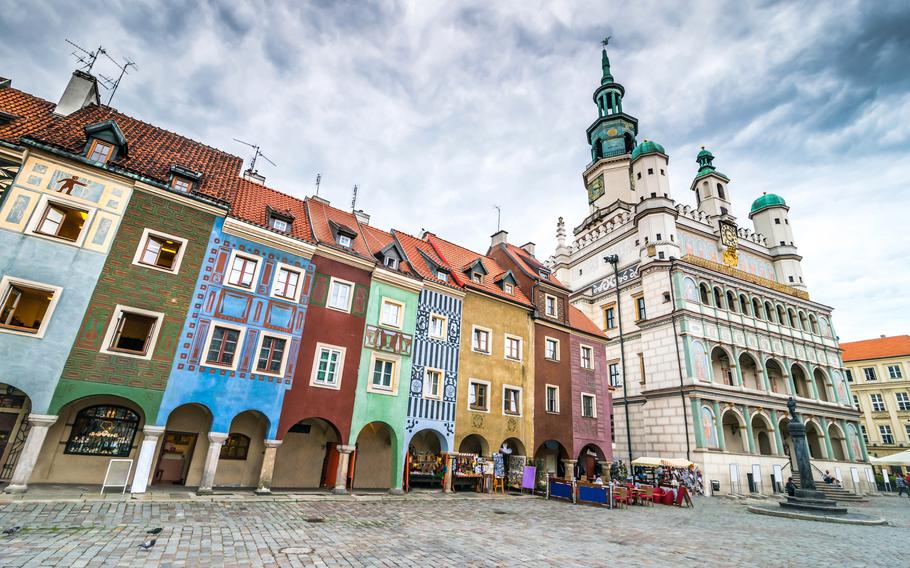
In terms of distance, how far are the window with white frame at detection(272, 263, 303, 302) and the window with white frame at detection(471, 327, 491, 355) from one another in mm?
9991

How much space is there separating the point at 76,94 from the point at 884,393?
271 ft

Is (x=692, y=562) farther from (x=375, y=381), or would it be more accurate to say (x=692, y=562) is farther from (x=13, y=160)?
(x=13, y=160)

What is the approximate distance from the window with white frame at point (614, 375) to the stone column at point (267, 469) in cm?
2996

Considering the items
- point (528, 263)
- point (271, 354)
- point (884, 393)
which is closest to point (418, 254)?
point (528, 263)

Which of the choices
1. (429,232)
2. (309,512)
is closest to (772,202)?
(429,232)

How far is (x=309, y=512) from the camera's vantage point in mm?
13531

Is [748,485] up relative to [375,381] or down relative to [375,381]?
down

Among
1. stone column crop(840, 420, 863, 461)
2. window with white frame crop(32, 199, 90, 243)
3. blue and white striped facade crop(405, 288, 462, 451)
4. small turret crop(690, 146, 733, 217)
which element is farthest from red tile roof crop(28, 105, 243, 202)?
stone column crop(840, 420, 863, 461)

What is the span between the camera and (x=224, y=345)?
17.0 m

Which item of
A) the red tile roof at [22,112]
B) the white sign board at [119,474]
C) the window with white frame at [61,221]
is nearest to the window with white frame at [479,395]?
the white sign board at [119,474]

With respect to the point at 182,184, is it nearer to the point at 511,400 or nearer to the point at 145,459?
the point at 145,459

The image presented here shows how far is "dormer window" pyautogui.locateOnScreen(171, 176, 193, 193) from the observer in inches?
695

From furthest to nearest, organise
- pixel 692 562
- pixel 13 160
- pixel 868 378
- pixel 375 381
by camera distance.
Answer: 1. pixel 868 378
2. pixel 375 381
3. pixel 13 160
4. pixel 692 562

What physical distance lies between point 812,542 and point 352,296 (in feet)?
63.3
